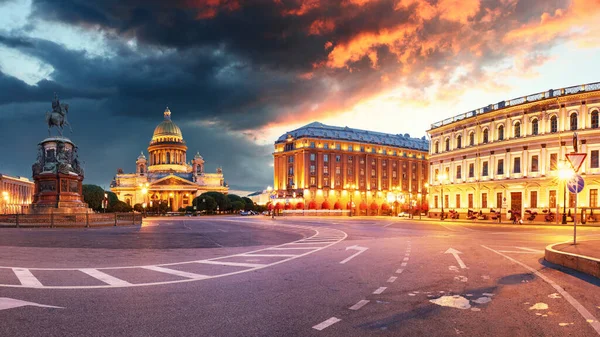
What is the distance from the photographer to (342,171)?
119 m

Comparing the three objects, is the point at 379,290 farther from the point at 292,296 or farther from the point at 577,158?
the point at 577,158

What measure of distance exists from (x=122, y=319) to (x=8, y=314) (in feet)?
6.02

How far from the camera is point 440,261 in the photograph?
13.9 metres

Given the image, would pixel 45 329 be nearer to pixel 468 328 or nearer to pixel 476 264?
pixel 468 328

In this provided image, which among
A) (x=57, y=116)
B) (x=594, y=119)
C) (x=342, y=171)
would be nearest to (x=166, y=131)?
(x=342, y=171)

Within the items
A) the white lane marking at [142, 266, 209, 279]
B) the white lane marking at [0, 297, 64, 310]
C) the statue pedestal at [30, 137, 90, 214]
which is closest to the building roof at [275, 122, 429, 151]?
the statue pedestal at [30, 137, 90, 214]

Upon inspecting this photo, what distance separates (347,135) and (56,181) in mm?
93766

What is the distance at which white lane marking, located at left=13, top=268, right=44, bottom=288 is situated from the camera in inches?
367

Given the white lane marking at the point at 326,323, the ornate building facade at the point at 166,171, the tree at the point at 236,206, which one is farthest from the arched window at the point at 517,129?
the ornate building facade at the point at 166,171

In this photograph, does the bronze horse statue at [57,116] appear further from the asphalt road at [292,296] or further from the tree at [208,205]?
the tree at [208,205]

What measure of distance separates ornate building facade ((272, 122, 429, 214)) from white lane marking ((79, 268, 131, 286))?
320 feet

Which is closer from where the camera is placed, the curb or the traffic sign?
the curb

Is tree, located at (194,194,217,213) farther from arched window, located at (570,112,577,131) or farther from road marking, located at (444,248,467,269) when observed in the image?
road marking, located at (444,248,467,269)

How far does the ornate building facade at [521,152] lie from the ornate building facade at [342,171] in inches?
1569
